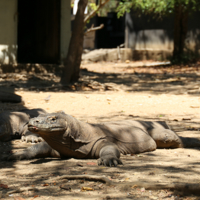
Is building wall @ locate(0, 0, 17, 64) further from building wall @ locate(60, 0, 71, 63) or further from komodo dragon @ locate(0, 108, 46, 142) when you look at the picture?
komodo dragon @ locate(0, 108, 46, 142)

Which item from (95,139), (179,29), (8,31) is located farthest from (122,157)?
(179,29)

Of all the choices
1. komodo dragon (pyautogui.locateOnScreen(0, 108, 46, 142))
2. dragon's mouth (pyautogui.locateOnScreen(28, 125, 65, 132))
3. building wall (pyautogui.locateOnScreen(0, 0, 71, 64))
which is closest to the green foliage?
building wall (pyautogui.locateOnScreen(0, 0, 71, 64))

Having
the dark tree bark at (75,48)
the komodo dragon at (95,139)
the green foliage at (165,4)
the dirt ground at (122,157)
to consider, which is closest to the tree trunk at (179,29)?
the green foliage at (165,4)

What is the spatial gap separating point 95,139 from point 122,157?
0.39 metres

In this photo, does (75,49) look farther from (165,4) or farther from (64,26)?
(165,4)

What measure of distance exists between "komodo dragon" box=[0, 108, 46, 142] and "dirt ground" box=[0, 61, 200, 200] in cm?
14

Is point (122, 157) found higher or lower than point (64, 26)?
lower

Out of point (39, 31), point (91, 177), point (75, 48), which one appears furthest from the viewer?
point (39, 31)

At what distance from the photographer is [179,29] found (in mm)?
17578

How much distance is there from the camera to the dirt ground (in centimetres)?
287

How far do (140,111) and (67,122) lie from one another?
11.6 ft

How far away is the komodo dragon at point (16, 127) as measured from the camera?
5223 millimetres

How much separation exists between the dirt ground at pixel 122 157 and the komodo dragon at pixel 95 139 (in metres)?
0.11

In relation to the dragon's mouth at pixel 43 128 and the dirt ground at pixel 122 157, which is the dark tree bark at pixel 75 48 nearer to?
the dirt ground at pixel 122 157
